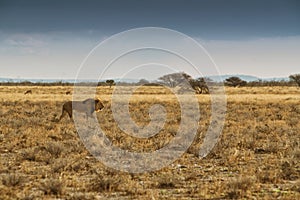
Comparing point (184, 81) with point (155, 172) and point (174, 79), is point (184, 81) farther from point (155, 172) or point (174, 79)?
point (155, 172)

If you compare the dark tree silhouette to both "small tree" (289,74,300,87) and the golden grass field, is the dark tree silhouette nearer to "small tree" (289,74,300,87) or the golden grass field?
"small tree" (289,74,300,87)

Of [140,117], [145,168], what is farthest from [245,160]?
[140,117]

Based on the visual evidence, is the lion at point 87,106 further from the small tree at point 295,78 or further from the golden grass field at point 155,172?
the small tree at point 295,78

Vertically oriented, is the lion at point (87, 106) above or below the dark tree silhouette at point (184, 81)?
below

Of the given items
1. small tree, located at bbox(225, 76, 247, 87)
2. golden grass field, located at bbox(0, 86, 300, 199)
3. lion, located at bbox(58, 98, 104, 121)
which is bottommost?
golden grass field, located at bbox(0, 86, 300, 199)

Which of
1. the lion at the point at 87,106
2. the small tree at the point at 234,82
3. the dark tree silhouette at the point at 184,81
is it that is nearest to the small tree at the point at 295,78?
the small tree at the point at 234,82

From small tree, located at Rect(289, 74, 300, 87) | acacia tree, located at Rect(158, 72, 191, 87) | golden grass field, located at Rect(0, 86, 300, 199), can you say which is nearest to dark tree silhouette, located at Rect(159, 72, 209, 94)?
acacia tree, located at Rect(158, 72, 191, 87)

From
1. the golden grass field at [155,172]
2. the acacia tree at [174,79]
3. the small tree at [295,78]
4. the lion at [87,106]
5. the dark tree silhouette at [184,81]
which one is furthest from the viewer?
the small tree at [295,78]

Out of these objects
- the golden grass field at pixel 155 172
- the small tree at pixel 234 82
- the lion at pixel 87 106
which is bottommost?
the golden grass field at pixel 155 172

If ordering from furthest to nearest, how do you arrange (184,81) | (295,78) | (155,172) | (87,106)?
(295,78)
(184,81)
(87,106)
(155,172)

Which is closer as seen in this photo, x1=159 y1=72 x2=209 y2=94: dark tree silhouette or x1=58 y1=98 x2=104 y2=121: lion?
x1=58 y1=98 x2=104 y2=121: lion

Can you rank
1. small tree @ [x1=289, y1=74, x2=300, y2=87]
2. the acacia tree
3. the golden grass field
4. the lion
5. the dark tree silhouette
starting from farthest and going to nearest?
small tree @ [x1=289, y1=74, x2=300, y2=87]
the acacia tree
the dark tree silhouette
the lion
the golden grass field

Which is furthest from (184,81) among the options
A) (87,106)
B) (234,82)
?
(87,106)

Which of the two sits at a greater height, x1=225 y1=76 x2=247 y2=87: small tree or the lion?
x1=225 y1=76 x2=247 y2=87: small tree
